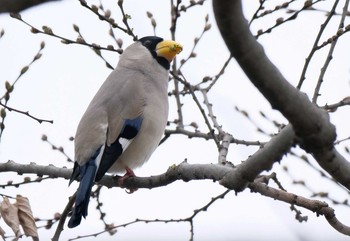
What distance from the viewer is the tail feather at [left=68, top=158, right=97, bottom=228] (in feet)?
12.9

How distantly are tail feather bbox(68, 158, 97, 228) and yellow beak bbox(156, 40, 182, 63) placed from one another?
1311 millimetres

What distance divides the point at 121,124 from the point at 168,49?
106 centimetres

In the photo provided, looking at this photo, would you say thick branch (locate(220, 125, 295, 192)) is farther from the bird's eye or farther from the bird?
the bird's eye

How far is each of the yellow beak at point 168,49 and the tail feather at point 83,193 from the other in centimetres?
131

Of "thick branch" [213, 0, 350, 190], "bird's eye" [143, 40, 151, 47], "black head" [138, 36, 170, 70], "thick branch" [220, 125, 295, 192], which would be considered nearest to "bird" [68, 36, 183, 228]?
"black head" [138, 36, 170, 70]

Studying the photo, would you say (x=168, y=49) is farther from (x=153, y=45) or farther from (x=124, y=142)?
(x=124, y=142)

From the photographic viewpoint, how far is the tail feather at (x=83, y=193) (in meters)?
3.93

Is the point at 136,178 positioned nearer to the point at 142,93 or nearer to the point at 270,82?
the point at 142,93

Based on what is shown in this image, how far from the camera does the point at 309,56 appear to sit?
3504 millimetres

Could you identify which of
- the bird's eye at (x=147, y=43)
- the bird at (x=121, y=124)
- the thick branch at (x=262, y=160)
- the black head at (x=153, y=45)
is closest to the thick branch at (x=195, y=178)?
the thick branch at (x=262, y=160)

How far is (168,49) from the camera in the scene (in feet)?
18.4

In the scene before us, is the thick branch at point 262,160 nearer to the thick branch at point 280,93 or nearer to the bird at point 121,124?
the thick branch at point 280,93

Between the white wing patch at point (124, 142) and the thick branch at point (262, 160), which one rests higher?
the white wing patch at point (124, 142)

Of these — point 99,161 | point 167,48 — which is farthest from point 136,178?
point 167,48
